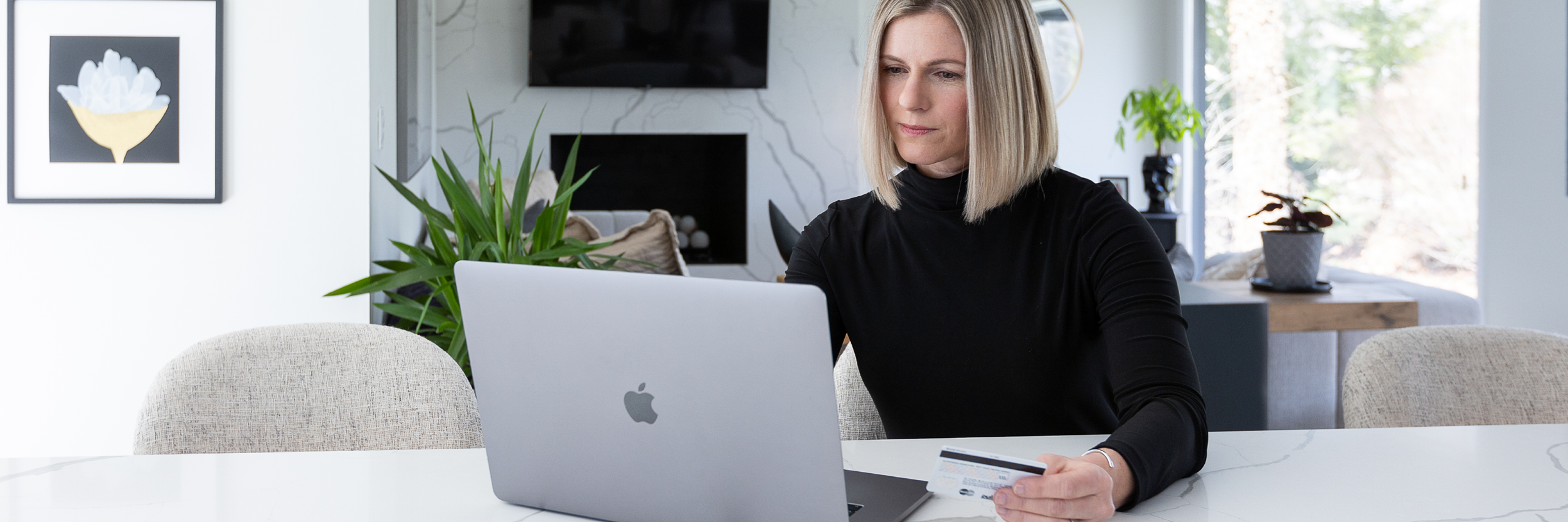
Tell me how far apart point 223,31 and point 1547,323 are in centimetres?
340

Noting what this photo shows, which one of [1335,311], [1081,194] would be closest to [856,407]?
[1081,194]

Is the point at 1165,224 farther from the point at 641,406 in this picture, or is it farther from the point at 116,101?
the point at 641,406

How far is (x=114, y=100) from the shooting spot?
2.04 m

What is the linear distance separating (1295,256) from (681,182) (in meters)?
3.99

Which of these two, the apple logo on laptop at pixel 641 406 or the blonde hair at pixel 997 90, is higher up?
A: the blonde hair at pixel 997 90

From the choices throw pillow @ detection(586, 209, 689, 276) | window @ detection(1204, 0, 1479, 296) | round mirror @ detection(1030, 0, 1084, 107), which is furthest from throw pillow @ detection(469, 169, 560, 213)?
window @ detection(1204, 0, 1479, 296)

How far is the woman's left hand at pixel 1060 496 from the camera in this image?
2.55 feet

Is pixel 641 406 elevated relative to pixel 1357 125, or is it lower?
lower

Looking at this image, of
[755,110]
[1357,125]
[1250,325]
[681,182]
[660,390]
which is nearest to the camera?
[660,390]

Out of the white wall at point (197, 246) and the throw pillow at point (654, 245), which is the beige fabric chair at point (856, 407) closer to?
the white wall at point (197, 246)

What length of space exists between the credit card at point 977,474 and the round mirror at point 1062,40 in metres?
5.27

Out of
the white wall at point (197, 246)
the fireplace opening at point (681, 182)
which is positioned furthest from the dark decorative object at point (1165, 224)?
the white wall at point (197, 246)

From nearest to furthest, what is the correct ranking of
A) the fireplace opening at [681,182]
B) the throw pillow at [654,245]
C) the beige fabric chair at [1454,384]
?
the beige fabric chair at [1454,384], the throw pillow at [654,245], the fireplace opening at [681,182]

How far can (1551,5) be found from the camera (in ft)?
9.44
